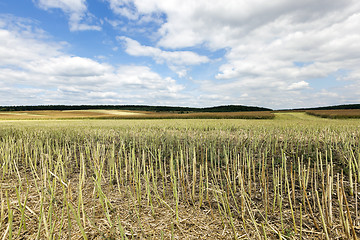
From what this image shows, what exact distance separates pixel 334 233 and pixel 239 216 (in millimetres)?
1202

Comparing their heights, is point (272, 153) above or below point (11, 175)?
above

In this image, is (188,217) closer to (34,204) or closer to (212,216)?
(212,216)

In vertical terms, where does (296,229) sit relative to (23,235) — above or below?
above

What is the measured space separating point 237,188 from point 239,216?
0.92 metres

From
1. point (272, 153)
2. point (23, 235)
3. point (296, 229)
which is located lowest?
point (23, 235)

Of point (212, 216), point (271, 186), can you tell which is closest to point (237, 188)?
point (271, 186)

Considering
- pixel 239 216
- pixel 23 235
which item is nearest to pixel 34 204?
pixel 23 235

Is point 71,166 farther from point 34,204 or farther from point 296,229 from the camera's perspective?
point 296,229

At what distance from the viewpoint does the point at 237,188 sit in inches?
149

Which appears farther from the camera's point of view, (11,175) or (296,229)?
(11,175)

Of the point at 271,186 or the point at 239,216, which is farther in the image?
the point at 271,186

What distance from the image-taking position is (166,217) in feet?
9.69

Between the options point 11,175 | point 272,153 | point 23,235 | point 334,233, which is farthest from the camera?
point 272,153

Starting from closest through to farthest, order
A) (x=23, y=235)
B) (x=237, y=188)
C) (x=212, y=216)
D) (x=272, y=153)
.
Result: 1. (x=23, y=235)
2. (x=212, y=216)
3. (x=237, y=188)
4. (x=272, y=153)
